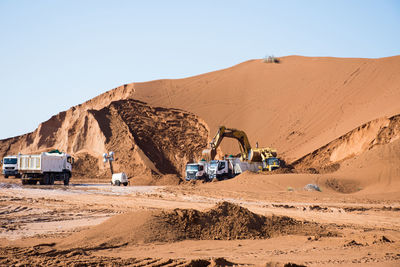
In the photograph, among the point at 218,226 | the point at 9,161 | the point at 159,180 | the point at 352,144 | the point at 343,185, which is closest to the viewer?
the point at 218,226

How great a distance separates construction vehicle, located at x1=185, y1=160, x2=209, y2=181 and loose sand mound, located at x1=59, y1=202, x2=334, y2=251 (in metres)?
26.2

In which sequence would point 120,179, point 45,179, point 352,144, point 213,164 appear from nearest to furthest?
point 45,179
point 120,179
point 213,164
point 352,144

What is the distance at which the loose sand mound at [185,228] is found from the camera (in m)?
10.6

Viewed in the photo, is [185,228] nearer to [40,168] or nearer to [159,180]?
[40,168]

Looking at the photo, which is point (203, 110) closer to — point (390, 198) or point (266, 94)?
point (266, 94)

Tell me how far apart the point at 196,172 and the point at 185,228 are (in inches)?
1102

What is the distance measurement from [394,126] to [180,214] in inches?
1271

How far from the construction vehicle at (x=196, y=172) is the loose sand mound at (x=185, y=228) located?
85.9 ft

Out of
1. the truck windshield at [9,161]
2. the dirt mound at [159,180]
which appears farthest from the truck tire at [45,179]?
the truck windshield at [9,161]

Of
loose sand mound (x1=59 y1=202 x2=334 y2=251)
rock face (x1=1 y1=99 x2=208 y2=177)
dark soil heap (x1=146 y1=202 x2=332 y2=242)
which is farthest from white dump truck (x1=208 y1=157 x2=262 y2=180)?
dark soil heap (x1=146 y1=202 x2=332 y2=242)

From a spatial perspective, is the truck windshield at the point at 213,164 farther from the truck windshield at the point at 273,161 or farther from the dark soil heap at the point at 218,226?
the dark soil heap at the point at 218,226

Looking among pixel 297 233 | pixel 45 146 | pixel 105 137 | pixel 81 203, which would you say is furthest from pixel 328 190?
pixel 45 146

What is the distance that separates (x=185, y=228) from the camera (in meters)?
11.6

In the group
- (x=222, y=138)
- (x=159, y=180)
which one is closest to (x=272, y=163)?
(x=222, y=138)
